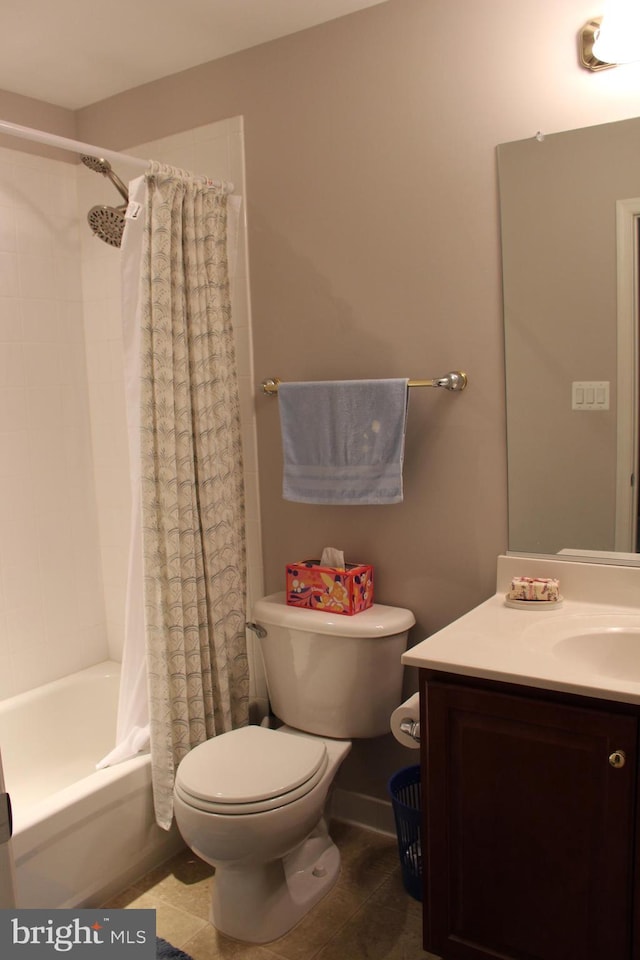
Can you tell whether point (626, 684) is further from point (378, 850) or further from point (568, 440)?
point (378, 850)

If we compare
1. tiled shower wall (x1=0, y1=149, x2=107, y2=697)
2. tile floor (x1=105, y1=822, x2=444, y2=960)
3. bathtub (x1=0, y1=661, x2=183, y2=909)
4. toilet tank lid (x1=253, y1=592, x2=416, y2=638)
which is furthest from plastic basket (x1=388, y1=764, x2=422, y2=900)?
tiled shower wall (x1=0, y1=149, x2=107, y2=697)

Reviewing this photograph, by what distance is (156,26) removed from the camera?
2.25 metres

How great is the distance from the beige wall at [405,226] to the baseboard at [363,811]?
47 mm

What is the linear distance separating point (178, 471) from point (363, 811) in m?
1.20

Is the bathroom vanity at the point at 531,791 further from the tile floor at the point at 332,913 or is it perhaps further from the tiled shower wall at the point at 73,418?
the tiled shower wall at the point at 73,418

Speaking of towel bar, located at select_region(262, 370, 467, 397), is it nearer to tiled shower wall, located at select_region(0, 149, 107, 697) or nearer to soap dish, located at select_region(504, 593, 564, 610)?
soap dish, located at select_region(504, 593, 564, 610)

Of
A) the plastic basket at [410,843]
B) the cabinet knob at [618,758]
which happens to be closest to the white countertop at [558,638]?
the cabinet knob at [618,758]

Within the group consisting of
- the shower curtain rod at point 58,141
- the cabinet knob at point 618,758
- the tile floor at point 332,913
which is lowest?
the tile floor at point 332,913

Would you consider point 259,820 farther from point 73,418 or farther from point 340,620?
point 73,418

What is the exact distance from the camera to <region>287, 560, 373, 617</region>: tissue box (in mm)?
2225

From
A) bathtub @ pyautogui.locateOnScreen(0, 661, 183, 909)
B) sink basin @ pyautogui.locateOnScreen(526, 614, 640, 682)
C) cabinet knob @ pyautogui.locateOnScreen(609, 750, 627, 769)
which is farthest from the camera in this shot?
bathtub @ pyautogui.locateOnScreen(0, 661, 183, 909)

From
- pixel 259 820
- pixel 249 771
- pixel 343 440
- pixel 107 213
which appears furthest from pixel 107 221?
pixel 259 820

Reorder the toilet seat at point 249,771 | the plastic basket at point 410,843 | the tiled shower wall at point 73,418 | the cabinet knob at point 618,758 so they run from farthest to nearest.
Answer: the tiled shower wall at point 73,418
the plastic basket at point 410,843
the toilet seat at point 249,771
the cabinet knob at point 618,758

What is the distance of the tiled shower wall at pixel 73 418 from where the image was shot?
2.58 m
